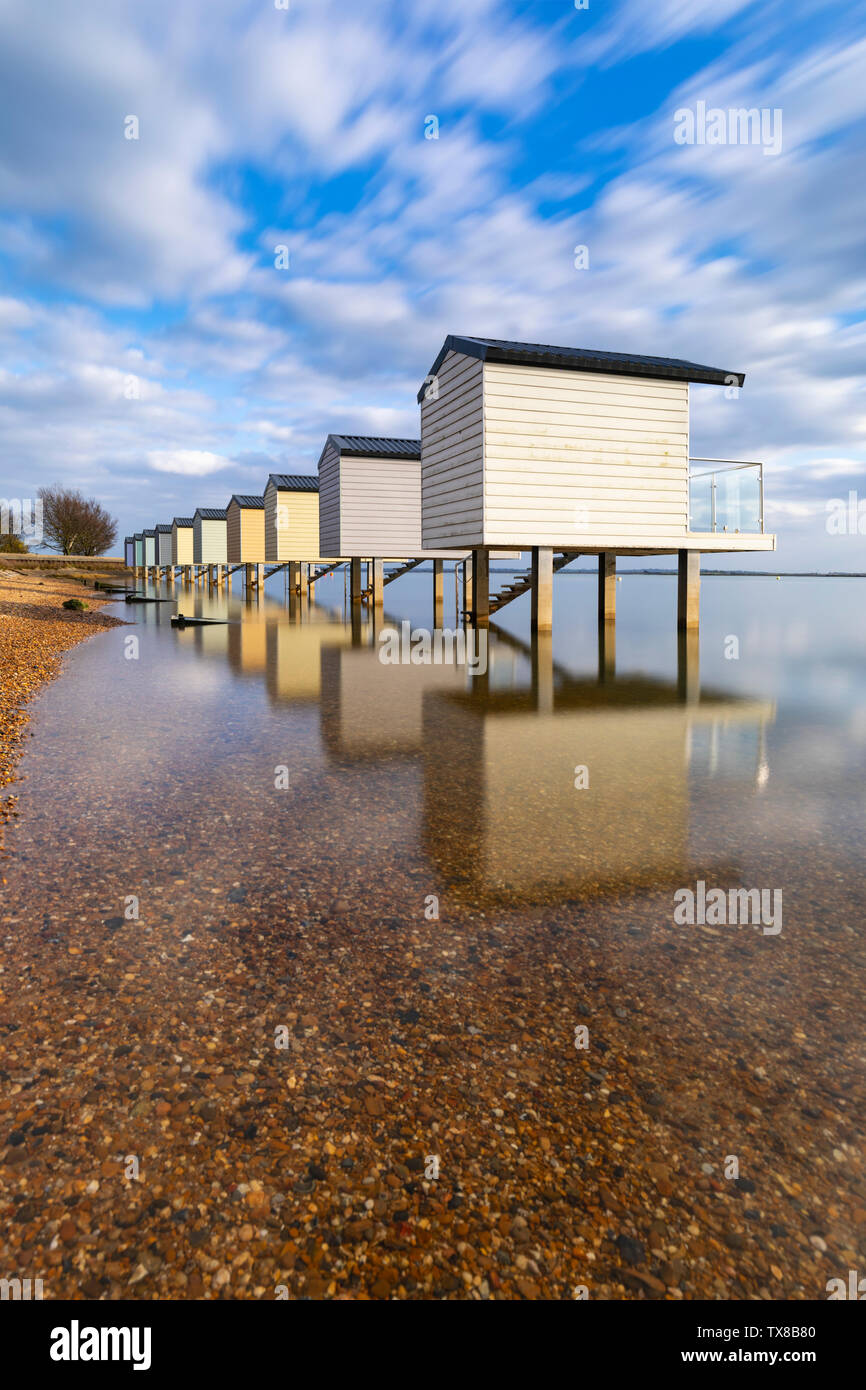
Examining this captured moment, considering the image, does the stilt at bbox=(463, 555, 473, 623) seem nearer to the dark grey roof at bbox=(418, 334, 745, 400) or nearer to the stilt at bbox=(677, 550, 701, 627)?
the stilt at bbox=(677, 550, 701, 627)

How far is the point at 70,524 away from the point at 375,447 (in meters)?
71.4

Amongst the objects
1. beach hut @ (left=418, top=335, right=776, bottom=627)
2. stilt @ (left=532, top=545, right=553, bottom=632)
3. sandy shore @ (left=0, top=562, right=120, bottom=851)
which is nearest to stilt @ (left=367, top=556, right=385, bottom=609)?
sandy shore @ (left=0, top=562, right=120, bottom=851)

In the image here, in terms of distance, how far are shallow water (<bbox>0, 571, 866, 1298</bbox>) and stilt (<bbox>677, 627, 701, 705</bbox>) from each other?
4.87 meters

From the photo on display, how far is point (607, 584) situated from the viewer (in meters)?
25.0

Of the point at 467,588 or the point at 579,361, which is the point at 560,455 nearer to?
the point at 579,361

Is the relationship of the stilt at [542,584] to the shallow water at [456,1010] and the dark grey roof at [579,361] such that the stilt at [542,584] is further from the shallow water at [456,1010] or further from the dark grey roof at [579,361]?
the shallow water at [456,1010]

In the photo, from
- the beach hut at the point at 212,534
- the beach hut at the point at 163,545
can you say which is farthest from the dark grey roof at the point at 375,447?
the beach hut at the point at 163,545

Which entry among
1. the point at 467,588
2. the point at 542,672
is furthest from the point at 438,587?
the point at 542,672

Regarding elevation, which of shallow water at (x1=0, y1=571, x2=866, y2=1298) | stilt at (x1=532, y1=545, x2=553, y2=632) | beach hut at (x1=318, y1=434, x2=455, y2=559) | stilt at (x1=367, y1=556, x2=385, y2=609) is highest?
beach hut at (x1=318, y1=434, x2=455, y2=559)

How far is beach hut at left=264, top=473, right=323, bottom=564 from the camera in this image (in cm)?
3778

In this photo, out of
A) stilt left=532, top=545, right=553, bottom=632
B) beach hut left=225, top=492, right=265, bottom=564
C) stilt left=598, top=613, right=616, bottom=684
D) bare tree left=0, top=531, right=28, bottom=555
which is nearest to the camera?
stilt left=598, top=613, right=616, bottom=684

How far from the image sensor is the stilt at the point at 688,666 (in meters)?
12.4

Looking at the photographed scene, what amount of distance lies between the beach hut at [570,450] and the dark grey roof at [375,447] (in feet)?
35.7

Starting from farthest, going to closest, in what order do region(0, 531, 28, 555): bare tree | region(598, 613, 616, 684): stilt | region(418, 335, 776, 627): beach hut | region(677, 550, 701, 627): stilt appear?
region(0, 531, 28, 555): bare tree
region(677, 550, 701, 627): stilt
region(418, 335, 776, 627): beach hut
region(598, 613, 616, 684): stilt
